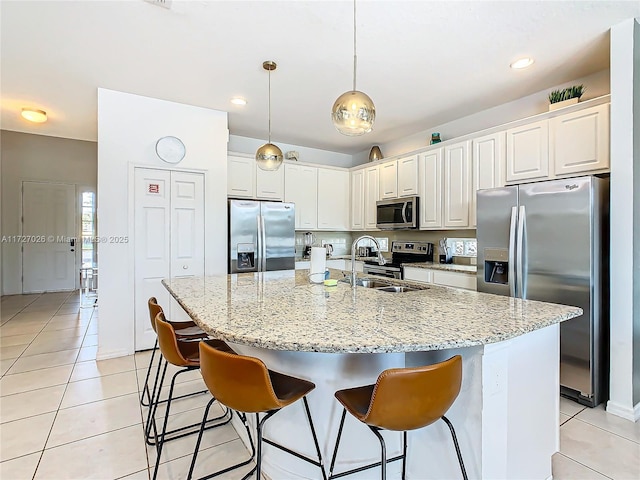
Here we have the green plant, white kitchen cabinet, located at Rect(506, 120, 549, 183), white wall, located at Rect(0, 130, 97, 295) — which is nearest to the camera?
the green plant

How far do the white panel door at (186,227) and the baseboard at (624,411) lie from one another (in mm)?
3828

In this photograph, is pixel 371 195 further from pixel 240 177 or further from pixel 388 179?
pixel 240 177

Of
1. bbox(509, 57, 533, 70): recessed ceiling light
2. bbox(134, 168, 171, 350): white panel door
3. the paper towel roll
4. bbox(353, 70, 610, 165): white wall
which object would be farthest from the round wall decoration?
bbox(509, 57, 533, 70): recessed ceiling light

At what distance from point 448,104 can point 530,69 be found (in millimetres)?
895

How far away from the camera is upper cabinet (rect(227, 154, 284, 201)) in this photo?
4.50m

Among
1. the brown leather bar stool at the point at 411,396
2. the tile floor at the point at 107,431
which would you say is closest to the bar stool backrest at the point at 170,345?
the tile floor at the point at 107,431

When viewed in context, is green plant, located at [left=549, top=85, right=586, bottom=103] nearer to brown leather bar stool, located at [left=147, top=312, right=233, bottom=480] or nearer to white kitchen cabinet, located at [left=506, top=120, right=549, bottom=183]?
white kitchen cabinet, located at [left=506, top=120, right=549, bottom=183]

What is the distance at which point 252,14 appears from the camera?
7.30 ft

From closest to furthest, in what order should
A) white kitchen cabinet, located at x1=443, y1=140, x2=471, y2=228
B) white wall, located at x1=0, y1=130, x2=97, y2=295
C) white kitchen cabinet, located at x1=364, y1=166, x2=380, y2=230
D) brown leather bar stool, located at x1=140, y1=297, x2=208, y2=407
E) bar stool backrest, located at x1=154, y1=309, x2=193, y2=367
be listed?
bar stool backrest, located at x1=154, y1=309, x2=193, y2=367 → brown leather bar stool, located at x1=140, y1=297, x2=208, y2=407 → white kitchen cabinet, located at x1=443, y1=140, x2=471, y2=228 → white kitchen cabinet, located at x1=364, y1=166, x2=380, y2=230 → white wall, located at x1=0, y1=130, x2=97, y2=295

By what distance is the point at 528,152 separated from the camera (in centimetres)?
307

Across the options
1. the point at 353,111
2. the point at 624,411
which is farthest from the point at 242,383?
the point at 624,411

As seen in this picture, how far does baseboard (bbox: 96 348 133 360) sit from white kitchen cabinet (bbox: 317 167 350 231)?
3.05 meters

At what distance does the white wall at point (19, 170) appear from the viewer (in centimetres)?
605

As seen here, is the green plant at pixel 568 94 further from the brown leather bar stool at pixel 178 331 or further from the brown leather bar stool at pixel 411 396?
the brown leather bar stool at pixel 178 331
